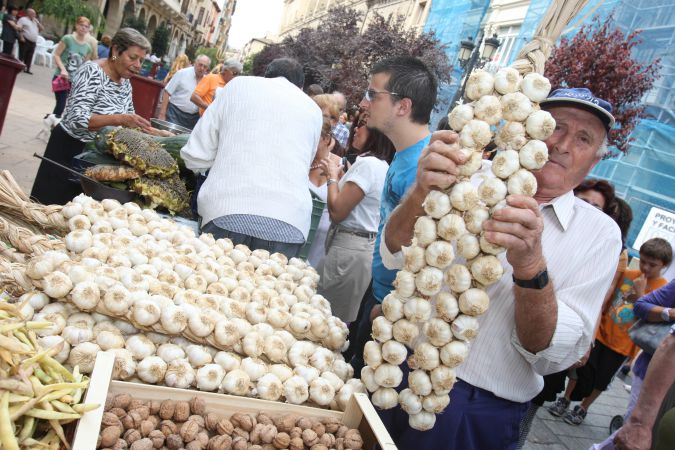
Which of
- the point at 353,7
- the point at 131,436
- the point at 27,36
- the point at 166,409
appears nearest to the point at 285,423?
the point at 166,409

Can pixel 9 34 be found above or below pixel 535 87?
below

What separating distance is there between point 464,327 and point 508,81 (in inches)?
30.9

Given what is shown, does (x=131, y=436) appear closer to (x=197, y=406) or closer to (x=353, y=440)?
(x=197, y=406)

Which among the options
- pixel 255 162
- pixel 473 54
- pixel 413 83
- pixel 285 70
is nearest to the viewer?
pixel 413 83

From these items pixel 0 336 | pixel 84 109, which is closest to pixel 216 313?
pixel 0 336

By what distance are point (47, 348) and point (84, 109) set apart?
2.92 m

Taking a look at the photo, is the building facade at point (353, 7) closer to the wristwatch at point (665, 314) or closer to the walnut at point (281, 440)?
the wristwatch at point (665, 314)

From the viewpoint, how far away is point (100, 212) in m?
2.58

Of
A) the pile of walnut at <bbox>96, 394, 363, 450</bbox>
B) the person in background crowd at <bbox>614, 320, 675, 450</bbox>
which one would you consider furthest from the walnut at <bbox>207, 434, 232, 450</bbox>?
the person in background crowd at <bbox>614, 320, 675, 450</bbox>

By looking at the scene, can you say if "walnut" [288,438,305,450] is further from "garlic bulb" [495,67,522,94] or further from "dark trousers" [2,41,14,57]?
"dark trousers" [2,41,14,57]

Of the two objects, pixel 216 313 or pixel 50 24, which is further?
pixel 50 24

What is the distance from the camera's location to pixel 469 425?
6.57ft

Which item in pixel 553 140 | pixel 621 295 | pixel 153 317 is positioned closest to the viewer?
pixel 153 317

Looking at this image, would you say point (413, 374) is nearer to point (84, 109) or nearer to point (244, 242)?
point (244, 242)
